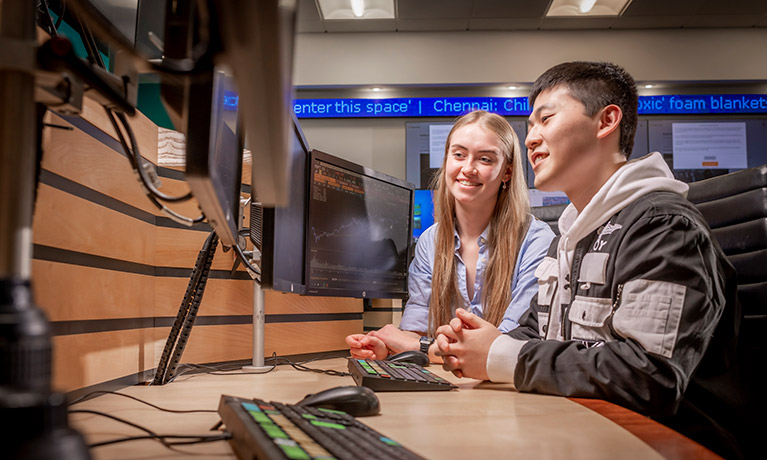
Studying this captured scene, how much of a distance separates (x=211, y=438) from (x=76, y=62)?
440mm

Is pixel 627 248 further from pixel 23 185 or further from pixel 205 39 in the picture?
pixel 23 185

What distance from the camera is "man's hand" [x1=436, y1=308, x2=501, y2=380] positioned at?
1135 mm

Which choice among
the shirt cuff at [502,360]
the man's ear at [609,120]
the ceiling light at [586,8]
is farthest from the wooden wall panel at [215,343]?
the ceiling light at [586,8]

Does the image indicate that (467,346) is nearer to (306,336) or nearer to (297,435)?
(297,435)

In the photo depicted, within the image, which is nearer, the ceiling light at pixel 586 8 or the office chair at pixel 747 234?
the office chair at pixel 747 234

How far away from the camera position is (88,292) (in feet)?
3.42

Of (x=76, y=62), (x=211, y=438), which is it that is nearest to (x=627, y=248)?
(x=211, y=438)

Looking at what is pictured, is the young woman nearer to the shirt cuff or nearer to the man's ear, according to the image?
the man's ear

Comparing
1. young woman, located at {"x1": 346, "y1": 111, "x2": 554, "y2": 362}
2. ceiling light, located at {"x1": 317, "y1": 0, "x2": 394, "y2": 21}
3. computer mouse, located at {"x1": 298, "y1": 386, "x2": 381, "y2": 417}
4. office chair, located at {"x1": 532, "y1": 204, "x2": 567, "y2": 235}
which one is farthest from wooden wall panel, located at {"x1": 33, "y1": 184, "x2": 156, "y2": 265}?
ceiling light, located at {"x1": 317, "y1": 0, "x2": 394, "y2": 21}

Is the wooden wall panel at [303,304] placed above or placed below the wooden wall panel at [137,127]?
below

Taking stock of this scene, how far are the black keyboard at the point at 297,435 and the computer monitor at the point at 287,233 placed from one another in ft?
1.53

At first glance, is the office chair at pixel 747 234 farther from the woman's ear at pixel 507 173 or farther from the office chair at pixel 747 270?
the woman's ear at pixel 507 173

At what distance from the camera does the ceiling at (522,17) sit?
3721mm

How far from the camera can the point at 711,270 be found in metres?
1.02
